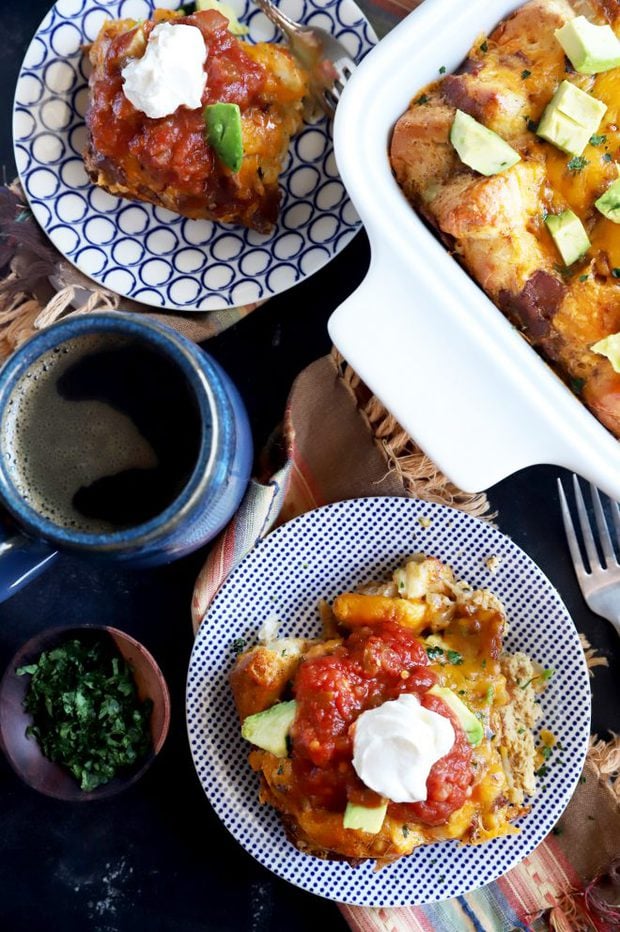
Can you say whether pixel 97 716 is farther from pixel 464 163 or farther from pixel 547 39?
pixel 547 39

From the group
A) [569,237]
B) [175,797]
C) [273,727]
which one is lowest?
[175,797]

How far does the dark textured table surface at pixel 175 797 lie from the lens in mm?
2295

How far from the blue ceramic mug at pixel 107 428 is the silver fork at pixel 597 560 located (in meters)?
0.87

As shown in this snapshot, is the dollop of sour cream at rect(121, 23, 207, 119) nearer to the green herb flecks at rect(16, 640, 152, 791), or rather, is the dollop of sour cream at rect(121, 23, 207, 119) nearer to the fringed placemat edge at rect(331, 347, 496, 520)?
the fringed placemat edge at rect(331, 347, 496, 520)

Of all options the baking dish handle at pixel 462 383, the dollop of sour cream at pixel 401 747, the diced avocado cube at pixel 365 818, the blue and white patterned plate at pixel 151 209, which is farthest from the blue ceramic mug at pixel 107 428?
the diced avocado cube at pixel 365 818

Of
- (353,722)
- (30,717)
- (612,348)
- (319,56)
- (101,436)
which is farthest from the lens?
(30,717)

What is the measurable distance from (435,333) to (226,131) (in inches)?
28.0

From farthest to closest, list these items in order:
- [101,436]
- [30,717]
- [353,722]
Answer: [30,717] < [353,722] < [101,436]

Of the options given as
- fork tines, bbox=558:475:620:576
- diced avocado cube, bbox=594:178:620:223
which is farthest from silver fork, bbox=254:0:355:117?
fork tines, bbox=558:475:620:576

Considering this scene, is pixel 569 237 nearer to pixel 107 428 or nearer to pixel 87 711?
pixel 107 428

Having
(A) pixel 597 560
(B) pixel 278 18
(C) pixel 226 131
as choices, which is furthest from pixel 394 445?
(B) pixel 278 18

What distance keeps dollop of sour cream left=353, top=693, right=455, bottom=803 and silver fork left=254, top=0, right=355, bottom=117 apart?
1.35 metres

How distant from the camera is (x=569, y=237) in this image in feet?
5.59

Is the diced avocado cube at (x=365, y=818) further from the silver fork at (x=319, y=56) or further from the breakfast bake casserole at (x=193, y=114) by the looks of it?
the silver fork at (x=319, y=56)
